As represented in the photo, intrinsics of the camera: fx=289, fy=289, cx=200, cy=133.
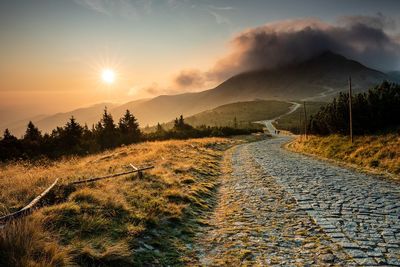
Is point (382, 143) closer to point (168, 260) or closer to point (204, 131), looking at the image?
point (168, 260)

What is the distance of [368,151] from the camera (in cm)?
2048

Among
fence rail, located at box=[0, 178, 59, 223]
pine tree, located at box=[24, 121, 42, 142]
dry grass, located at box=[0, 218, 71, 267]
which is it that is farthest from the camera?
pine tree, located at box=[24, 121, 42, 142]

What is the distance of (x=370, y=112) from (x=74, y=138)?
4824 cm

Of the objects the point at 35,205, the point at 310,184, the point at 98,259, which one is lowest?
the point at 310,184

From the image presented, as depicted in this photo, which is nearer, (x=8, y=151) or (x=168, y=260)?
(x=168, y=260)

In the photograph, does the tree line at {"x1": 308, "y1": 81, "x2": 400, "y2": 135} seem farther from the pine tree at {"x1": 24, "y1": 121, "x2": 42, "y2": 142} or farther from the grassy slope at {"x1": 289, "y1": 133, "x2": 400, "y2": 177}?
the pine tree at {"x1": 24, "y1": 121, "x2": 42, "y2": 142}

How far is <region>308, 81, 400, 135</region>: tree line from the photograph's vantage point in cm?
2486

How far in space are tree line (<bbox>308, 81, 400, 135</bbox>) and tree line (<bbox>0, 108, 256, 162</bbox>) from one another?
35.9 meters

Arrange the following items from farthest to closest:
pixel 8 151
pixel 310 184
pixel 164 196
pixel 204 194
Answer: pixel 8 151 < pixel 310 184 < pixel 204 194 < pixel 164 196

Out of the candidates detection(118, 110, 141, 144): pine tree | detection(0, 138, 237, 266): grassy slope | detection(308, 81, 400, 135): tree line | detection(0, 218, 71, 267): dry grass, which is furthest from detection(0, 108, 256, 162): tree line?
detection(308, 81, 400, 135): tree line

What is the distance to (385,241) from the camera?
6.77 meters

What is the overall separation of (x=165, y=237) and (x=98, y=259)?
2.24 meters

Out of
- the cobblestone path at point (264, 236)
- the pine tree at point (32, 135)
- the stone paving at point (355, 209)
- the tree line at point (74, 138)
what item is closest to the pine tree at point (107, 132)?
the tree line at point (74, 138)

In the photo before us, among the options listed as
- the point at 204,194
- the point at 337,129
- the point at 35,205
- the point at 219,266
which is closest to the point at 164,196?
the point at 204,194
